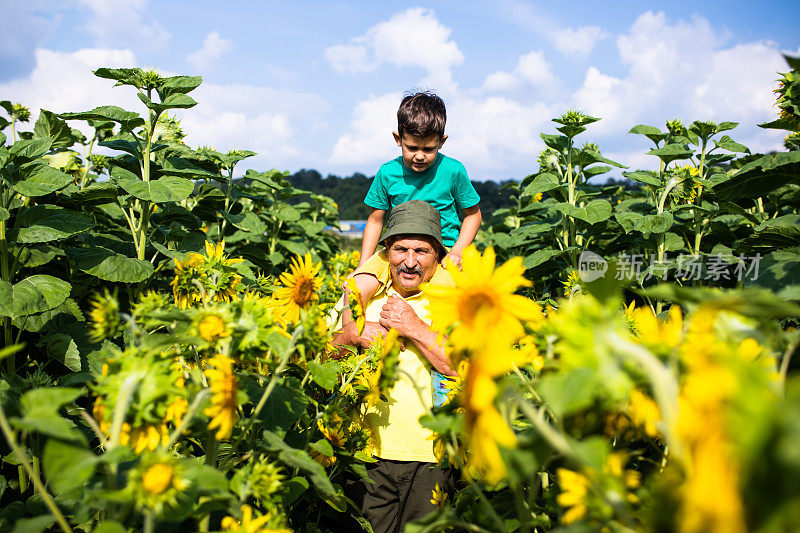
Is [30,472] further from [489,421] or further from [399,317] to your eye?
[399,317]

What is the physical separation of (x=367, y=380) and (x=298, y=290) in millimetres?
421

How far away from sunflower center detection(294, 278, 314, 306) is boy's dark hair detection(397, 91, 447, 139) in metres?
1.53

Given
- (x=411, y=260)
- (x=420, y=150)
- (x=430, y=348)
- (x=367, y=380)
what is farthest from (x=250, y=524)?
(x=420, y=150)

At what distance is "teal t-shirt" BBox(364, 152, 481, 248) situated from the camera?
3115mm

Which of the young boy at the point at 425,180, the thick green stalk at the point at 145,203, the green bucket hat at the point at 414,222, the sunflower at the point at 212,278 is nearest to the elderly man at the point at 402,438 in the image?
the green bucket hat at the point at 414,222

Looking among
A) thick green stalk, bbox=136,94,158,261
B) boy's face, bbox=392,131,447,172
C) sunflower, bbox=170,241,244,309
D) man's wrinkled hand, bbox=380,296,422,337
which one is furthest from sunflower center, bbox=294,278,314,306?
boy's face, bbox=392,131,447,172

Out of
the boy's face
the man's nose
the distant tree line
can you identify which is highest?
the distant tree line

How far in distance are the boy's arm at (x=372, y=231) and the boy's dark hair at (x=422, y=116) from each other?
1.62 ft

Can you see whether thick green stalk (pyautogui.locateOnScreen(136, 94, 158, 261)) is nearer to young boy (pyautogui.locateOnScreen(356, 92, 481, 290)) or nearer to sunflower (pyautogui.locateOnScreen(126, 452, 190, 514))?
young boy (pyautogui.locateOnScreen(356, 92, 481, 290))

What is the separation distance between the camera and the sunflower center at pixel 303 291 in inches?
66.2

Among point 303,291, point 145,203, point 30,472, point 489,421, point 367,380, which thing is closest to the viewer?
point 489,421

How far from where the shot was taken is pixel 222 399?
3.01 feet

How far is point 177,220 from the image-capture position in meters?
2.53

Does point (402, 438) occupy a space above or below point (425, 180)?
below
